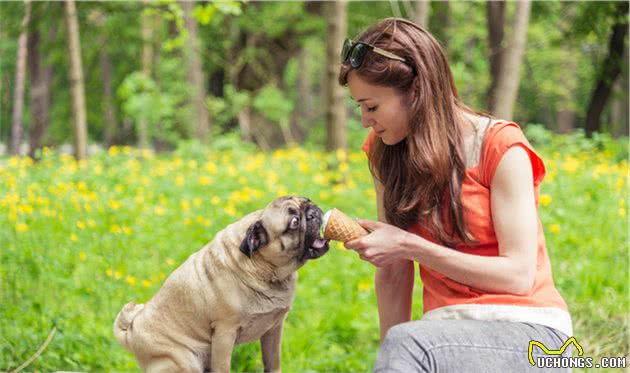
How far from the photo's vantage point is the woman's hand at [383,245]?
2.68 meters

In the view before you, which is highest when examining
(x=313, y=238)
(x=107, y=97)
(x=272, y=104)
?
(x=107, y=97)

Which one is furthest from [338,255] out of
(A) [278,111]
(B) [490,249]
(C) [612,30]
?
(C) [612,30]

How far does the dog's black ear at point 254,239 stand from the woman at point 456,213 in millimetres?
427

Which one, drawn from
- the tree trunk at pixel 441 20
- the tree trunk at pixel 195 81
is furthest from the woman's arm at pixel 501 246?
the tree trunk at pixel 441 20

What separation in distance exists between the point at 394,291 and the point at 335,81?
5.02 m

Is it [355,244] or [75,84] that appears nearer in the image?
[355,244]

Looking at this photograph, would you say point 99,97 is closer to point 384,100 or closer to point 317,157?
point 317,157

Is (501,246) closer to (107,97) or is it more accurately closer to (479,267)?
(479,267)

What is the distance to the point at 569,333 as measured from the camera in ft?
8.96

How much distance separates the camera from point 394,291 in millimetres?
3301

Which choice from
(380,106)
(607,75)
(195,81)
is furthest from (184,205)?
A: (607,75)

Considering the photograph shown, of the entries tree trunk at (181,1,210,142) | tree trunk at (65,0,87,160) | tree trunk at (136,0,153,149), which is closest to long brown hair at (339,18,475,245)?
tree trunk at (65,0,87,160)

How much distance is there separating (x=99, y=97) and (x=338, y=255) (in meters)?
21.3

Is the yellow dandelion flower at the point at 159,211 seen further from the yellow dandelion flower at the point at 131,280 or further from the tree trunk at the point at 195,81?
the tree trunk at the point at 195,81
